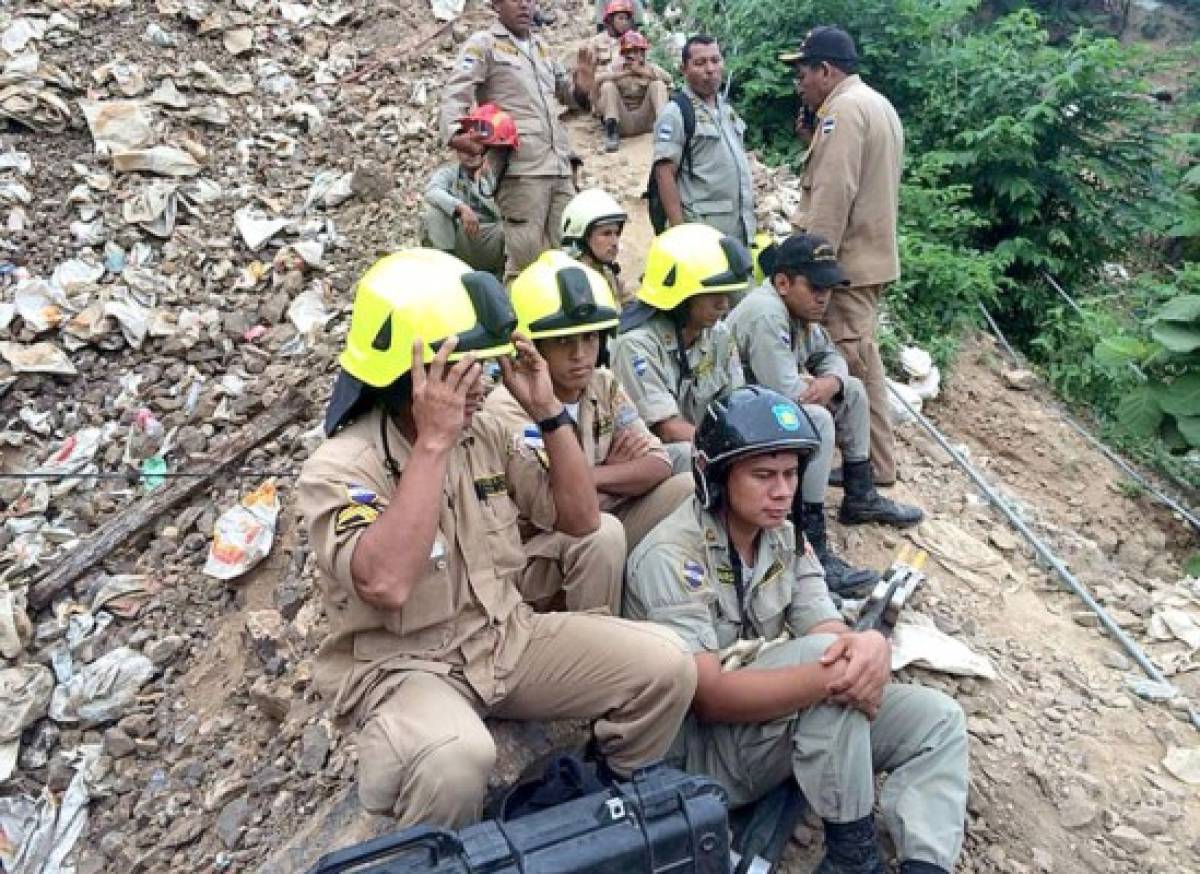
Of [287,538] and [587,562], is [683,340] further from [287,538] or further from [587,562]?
[287,538]

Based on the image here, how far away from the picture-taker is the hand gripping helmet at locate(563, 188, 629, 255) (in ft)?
16.6

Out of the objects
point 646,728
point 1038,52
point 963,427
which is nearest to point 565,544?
point 646,728

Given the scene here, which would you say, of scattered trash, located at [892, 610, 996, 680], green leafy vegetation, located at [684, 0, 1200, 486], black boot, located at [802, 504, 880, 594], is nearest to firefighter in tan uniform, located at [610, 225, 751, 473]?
black boot, located at [802, 504, 880, 594]

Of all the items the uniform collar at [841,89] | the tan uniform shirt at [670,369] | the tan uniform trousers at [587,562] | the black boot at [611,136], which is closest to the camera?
the tan uniform trousers at [587,562]

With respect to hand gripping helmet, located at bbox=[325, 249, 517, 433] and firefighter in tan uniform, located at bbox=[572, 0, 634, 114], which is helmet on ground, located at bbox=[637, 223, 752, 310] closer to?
hand gripping helmet, located at bbox=[325, 249, 517, 433]

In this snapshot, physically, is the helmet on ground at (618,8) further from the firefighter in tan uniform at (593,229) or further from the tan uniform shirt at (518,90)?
the firefighter in tan uniform at (593,229)

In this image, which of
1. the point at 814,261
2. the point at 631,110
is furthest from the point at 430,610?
the point at 631,110

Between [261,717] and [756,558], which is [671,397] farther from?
[261,717]

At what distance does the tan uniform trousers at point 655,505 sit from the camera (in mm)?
3736

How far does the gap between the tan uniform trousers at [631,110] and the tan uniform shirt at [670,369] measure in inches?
232

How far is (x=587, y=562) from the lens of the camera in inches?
123

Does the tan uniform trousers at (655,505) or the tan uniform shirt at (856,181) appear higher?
the tan uniform shirt at (856,181)

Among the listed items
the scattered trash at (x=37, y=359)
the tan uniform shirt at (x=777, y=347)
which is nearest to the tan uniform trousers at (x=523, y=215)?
the tan uniform shirt at (x=777, y=347)

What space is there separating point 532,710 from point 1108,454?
5936 mm
